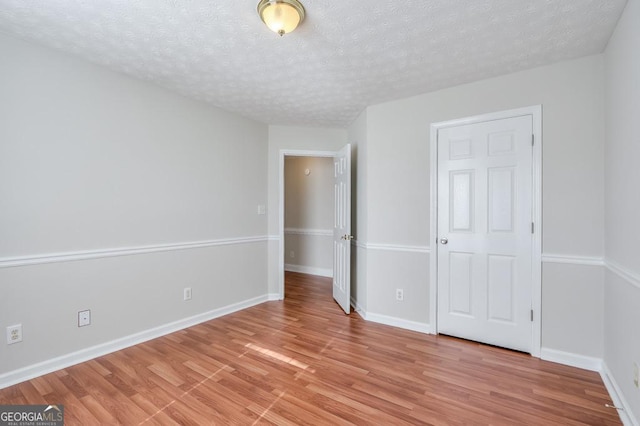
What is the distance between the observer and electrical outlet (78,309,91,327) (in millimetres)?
2408

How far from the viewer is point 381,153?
3.30m

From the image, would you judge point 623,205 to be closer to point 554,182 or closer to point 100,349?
point 554,182

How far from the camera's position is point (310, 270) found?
5.91 metres

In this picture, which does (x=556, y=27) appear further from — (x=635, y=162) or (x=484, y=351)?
(x=484, y=351)

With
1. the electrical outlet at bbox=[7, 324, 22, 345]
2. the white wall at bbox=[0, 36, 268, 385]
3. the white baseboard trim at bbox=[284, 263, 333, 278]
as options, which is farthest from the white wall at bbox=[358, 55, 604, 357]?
the electrical outlet at bbox=[7, 324, 22, 345]

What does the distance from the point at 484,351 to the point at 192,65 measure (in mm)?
3484

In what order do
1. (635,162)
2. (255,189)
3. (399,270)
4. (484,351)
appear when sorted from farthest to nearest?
(255,189) < (399,270) < (484,351) < (635,162)

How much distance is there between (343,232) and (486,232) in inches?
63.7

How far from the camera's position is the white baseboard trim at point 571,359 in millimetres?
2288

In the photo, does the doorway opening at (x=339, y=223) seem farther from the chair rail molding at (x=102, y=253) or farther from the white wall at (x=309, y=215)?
the white wall at (x=309, y=215)

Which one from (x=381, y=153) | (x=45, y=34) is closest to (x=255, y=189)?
(x=381, y=153)

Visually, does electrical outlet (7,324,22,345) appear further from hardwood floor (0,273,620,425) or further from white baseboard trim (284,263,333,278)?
white baseboard trim (284,263,333,278)

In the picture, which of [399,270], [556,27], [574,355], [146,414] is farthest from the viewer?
[399,270]

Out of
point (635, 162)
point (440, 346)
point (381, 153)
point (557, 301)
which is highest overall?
point (381, 153)
